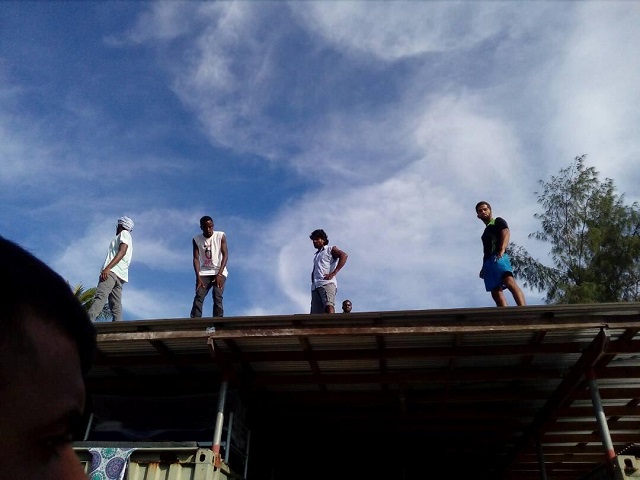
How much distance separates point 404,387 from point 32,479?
7892 mm

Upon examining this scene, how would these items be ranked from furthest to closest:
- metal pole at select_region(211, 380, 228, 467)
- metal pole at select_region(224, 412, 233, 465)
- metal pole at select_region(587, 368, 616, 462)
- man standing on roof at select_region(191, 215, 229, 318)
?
man standing on roof at select_region(191, 215, 229, 318)
metal pole at select_region(224, 412, 233, 465)
metal pole at select_region(211, 380, 228, 467)
metal pole at select_region(587, 368, 616, 462)

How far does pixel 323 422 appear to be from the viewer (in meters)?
9.85

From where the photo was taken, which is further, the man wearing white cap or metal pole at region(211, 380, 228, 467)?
the man wearing white cap

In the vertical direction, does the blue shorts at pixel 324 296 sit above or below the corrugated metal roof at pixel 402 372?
above

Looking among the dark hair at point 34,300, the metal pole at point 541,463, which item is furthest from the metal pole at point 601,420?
the dark hair at point 34,300

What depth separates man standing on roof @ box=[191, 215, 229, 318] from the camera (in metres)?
9.40

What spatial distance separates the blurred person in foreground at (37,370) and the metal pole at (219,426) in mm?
5937

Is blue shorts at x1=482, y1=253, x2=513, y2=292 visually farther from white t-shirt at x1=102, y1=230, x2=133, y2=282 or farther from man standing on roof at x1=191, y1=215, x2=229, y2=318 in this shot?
white t-shirt at x1=102, y1=230, x2=133, y2=282

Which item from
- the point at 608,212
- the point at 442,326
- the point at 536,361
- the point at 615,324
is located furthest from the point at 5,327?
the point at 608,212

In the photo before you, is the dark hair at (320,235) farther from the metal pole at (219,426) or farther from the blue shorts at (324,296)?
the metal pole at (219,426)

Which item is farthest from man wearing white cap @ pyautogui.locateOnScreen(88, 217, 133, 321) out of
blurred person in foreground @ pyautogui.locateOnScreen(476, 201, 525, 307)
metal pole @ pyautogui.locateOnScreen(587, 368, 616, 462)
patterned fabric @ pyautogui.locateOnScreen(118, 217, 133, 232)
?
metal pole @ pyautogui.locateOnScreen(587, 368, 616, 462)

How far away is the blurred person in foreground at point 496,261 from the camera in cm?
845

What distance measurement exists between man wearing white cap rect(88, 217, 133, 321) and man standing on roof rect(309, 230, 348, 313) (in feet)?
10.4

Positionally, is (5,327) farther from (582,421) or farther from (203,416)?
(582,421)
